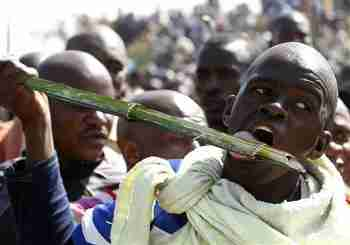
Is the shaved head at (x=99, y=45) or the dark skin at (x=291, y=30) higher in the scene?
the shaved head at (x=99, y=45)

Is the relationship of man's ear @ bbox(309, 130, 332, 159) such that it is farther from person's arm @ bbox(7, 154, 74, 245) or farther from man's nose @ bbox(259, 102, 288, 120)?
person's arm @ bbox(7, 154, 74, 245)

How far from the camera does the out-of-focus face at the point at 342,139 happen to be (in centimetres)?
400

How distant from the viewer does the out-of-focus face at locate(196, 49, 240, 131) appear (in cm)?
534

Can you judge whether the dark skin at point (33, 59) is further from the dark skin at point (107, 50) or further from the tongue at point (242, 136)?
the tongue at point (242, 136)

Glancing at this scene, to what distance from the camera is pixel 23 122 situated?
8.16ft

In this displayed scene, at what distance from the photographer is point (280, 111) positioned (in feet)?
7.85

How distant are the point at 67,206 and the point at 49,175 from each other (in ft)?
0.40

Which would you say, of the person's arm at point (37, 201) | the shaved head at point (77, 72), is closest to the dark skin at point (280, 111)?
the person's arm at point (37, 201)

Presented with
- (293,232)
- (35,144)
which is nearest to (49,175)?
(35,144)

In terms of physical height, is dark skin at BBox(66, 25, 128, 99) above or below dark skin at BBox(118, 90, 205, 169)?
below

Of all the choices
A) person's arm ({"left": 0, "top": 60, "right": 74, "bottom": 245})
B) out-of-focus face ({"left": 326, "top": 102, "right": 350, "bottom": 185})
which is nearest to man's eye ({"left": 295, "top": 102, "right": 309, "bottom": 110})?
person's arm ({"left": 0, "top": 60, "right": 74, "bottom": 245})

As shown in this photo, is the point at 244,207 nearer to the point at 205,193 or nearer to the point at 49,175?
the point at 205,193

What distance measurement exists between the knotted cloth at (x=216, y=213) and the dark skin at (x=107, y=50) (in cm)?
318

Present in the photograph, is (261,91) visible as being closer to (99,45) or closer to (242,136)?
(242,136)
